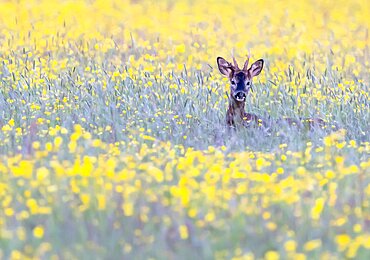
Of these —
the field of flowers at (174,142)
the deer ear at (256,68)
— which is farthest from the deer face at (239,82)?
the field of flowers at (174,142)

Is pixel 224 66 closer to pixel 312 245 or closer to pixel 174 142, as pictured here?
pixel 174 142

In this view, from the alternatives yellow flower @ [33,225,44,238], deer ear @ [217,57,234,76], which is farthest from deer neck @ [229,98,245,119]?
yellow flower @ [33,225,44,238]

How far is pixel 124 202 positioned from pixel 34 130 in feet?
8.76

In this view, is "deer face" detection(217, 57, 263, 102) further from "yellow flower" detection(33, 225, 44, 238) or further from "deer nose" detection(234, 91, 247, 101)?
"yellow flower" detection(33, 225, 44, 238)

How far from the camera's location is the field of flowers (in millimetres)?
5551

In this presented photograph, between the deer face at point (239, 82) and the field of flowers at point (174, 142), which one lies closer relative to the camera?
the field of flowers at point (174, 142)

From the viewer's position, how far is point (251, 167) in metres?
6.93

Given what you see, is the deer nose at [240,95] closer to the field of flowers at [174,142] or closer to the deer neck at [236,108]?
the deer neck at [236,108]

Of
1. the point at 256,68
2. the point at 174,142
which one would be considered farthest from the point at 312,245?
the point at 256,68

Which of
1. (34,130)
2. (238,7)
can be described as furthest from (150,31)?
(34,130)

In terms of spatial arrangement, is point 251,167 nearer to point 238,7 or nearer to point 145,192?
point 145,192

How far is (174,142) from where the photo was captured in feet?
26.9

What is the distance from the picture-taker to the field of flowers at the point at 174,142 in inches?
219

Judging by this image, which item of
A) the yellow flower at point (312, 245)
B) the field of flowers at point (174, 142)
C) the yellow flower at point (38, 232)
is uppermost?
the field of flowers at point (174, 142)
